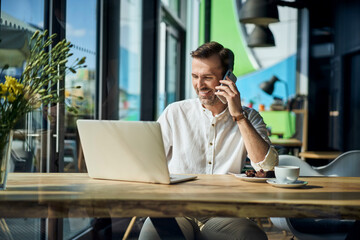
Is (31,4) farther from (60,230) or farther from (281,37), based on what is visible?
(281,37)

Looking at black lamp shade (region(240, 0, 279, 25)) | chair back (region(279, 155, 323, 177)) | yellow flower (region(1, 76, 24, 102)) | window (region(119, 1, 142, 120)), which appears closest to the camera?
yellow flower (region(1, 76, 24, 102))

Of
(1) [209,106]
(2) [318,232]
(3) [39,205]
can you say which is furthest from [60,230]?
(2) [318,232]

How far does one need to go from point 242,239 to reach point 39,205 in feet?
2.28

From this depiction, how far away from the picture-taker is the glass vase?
4.50 ft

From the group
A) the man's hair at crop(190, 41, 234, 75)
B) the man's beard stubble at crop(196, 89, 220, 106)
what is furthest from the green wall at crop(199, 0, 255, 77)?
the man's beard stubble at crop(196, 89, 220, 106)

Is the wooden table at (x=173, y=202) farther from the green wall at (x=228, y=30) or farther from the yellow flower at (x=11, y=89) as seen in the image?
the green wall at (x=228, y=30)

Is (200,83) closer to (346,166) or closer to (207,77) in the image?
(207,77)

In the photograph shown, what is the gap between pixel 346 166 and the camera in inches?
120

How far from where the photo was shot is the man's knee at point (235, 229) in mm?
1480

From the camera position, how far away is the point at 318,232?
1888 mm

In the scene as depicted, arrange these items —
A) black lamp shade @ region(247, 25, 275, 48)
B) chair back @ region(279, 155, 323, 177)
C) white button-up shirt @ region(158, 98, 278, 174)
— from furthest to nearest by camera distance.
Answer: black lamp shade @ region(247, 25, 275, 48) < chair back @ region(279, 155, 323, 177) < white button-up shirt @ region(158, 98, 278, 174)

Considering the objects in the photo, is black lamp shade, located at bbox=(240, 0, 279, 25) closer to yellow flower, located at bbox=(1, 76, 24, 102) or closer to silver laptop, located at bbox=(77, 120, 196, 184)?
silver laptop, located at bbox=(77, 120, 196, 184)

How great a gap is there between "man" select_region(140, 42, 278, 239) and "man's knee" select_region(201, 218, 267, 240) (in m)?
0.47

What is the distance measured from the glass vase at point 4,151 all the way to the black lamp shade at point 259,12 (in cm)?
355
